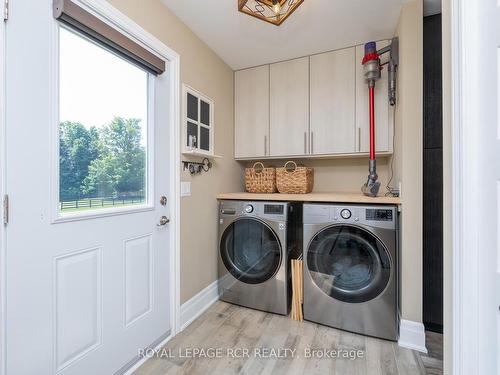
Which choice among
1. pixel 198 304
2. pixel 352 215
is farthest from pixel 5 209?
pixel 352 215

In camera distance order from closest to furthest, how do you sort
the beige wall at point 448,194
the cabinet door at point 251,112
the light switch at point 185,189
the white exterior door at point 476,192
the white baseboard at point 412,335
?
the white exterior door at point 476,192
the beige wall at point 448,194
the white baseboard at point 412,335
the light switch at point 185,189
the cabinet door at point 251,112

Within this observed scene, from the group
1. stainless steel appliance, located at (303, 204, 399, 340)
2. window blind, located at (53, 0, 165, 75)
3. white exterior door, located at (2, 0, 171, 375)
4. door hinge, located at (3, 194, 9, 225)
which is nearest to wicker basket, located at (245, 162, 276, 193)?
stainless steel appliance, located at (303, 204, 399, 340)

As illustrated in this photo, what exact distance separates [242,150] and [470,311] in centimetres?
211

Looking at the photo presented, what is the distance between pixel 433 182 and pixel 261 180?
1.33 meters

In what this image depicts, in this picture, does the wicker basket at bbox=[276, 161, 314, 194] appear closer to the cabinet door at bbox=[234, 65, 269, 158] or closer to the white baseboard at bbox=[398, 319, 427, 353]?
the cabinet door at bbox=[234, 65, 269, 158]

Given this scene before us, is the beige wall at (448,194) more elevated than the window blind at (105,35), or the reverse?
the window blind at (105,35)

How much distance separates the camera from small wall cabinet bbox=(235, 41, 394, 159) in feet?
6.90

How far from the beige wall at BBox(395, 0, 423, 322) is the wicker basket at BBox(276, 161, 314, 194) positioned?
74 centimetres

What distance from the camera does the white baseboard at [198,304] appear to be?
1.85m

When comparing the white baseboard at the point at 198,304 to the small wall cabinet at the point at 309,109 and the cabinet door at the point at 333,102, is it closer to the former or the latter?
the small wall cabinet at the point at 309,109

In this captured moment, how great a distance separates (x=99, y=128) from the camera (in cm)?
131

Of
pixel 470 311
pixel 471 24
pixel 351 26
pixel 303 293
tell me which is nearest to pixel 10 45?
pixel 471 24

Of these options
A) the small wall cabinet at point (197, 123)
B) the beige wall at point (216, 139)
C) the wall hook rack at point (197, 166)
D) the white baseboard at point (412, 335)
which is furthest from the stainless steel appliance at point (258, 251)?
the white baseboard at point (412, 335)

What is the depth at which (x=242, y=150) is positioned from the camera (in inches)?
101
